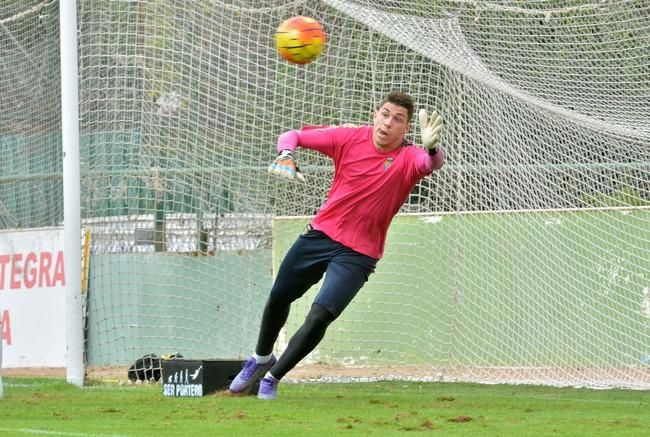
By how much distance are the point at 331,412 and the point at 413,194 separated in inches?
210

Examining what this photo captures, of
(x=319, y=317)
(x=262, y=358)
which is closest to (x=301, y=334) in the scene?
(x=319, y=317)

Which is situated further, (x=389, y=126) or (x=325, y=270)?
(x=325, y=270)

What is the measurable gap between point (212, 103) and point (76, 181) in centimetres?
140

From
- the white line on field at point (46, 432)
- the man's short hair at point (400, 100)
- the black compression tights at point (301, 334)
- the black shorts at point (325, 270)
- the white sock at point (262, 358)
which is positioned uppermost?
the man's short hair at point (400, 100)

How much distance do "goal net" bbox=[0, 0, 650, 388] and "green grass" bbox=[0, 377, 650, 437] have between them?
1.64 m

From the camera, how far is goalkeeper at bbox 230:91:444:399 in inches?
322

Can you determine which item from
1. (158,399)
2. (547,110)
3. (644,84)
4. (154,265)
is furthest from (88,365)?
(644,84)

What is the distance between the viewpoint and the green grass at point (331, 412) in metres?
6.79

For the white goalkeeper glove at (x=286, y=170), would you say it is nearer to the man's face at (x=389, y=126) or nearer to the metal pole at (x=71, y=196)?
the man's face at (x=389, y=126)

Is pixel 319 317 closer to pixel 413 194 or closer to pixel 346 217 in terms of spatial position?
pixel 346 217

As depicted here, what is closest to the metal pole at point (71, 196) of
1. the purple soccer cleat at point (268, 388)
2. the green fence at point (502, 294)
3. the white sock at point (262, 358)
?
the white sock at point (262, 358)

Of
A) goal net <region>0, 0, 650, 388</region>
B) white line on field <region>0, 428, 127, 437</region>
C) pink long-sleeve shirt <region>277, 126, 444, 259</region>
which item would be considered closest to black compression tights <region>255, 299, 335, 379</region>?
pink long-sleeve shirt <region>277, 126, 444, 259</region>

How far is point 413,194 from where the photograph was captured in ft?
42.2

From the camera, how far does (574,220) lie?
40.2 feet
